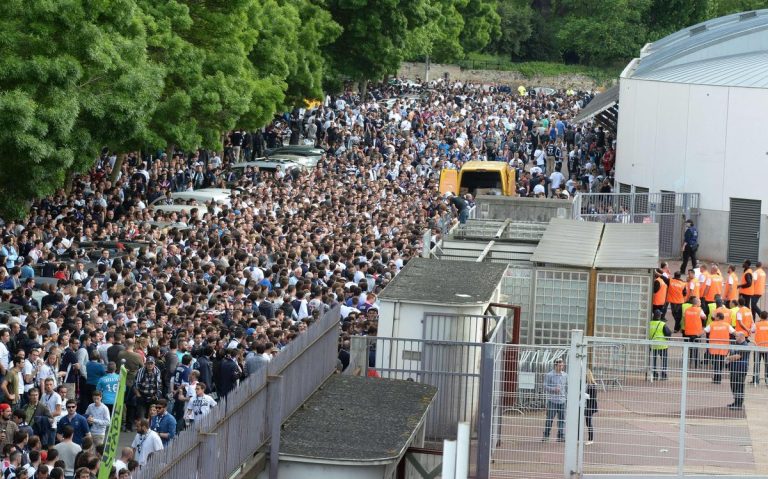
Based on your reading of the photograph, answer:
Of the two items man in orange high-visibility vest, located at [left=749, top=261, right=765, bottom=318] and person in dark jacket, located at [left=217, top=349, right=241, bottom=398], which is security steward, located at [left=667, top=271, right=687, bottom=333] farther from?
person in dark jacket, located at [left=217, top=349, right=241, bottom=398]

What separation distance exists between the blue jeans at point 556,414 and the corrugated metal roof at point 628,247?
5.80 m

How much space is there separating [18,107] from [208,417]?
13154 mm

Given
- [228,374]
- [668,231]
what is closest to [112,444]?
Answer: [228,374]

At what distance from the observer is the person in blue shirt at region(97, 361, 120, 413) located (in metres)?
17.6

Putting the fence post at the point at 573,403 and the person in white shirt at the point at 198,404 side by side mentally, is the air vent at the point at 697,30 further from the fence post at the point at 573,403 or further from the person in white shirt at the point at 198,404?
the fence post at the point at 573,403

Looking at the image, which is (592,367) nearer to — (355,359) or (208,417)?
(355,359)

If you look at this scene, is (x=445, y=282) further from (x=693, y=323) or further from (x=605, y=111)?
(x=605, y=111)

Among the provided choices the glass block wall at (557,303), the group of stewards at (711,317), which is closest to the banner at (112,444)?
the group of stewards at (711,317)

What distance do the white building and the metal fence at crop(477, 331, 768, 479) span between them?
68.3ft

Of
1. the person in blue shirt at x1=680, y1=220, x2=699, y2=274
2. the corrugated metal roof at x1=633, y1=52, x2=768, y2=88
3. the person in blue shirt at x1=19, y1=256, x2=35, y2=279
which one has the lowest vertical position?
the person in blue shirt at x1=19, y1=256, x2=35, y2=279

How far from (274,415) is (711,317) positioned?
1054cm

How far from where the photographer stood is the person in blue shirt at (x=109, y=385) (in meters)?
17.6

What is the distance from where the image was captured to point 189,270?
80.3 feet

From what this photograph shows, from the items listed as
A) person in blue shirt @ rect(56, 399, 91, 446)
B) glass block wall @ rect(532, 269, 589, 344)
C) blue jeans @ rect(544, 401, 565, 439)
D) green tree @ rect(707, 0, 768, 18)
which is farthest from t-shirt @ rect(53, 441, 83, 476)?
green tree @ rect(707, 0, 768, 18)
